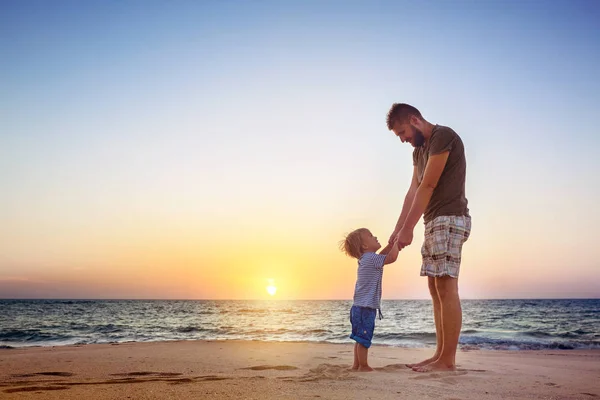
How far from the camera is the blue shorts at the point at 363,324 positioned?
412 centimetres

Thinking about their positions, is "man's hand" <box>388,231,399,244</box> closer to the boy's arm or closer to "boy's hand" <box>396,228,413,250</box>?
the boy's arm

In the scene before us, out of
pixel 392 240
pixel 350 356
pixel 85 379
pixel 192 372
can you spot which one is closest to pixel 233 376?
pixel 192 372

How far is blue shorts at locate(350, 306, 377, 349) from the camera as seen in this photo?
4121 mm

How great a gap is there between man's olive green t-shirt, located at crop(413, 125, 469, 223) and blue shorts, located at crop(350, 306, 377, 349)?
105 centimetres

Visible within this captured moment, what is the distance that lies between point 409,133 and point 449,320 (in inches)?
67.6

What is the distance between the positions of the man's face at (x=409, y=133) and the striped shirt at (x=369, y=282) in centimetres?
112

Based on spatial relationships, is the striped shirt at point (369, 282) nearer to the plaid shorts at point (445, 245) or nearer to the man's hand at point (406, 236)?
the man's hand at point (406, 236)

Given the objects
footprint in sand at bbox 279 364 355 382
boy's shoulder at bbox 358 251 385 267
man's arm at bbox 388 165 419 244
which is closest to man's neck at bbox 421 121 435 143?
man's arm at bbox 388 165 419 244

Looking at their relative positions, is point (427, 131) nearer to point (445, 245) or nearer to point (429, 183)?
point (429, 183)

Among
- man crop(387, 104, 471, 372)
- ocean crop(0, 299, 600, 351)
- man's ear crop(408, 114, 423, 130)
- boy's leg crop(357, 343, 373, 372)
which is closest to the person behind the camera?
man crop(387, 104, 471, 372)

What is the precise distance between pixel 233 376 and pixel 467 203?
250 centimetres

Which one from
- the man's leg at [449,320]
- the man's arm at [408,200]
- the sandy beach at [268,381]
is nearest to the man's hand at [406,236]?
the man's leg at [449,320]

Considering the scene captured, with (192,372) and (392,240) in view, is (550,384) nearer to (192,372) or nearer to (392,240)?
(392,240)

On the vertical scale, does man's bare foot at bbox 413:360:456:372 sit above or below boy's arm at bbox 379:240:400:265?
below
